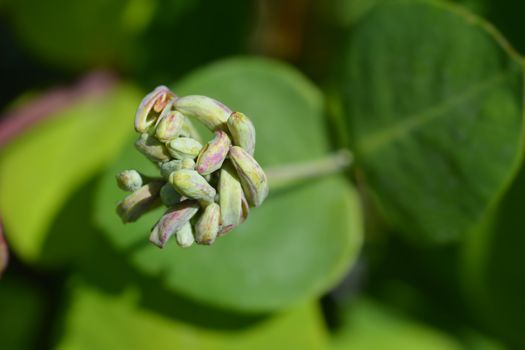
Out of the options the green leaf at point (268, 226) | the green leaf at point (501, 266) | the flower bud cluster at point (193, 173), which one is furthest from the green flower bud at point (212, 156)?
the green leaf at point (501, 266)

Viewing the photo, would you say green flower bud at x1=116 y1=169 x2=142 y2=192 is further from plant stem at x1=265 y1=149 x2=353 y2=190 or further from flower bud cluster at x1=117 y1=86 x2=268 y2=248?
plant stem at x1=265 y1=149 x2=353 y2=190

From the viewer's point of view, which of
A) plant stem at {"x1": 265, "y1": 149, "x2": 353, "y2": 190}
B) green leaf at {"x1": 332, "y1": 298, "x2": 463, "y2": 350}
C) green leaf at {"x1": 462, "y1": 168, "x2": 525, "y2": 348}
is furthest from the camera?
green leaf at {"x1": 332, "y1": 298, "x2": 463, "y2": 350}

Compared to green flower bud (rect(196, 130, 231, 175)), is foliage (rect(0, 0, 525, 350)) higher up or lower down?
lower down

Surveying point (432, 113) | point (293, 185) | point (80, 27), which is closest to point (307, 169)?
point (293, 185)

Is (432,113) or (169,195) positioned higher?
(169,195)

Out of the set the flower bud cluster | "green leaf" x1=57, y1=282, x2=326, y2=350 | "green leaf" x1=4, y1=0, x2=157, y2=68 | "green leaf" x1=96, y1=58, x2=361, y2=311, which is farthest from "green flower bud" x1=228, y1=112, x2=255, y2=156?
"green leaf" x1=4, y1=0, x2=157, y2=68

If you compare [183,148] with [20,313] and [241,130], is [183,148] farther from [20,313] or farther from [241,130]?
[20,313]
